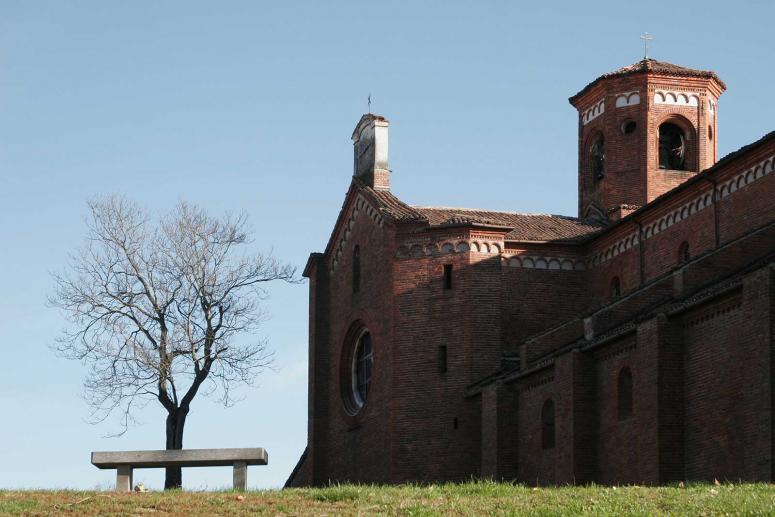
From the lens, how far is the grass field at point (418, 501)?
21281mm

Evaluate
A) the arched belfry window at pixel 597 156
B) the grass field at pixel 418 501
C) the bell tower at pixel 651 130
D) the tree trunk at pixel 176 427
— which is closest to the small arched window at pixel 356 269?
the tree trunk at pixel 176 427

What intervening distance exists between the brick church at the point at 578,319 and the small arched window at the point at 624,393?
0.04 metres

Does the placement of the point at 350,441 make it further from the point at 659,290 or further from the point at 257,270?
the point at 659,290

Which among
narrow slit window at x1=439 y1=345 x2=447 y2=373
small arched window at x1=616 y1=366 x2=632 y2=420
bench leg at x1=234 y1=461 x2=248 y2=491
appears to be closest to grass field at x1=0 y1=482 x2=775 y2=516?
bench leg at x1=234 y1=461 x2=248 y2=491

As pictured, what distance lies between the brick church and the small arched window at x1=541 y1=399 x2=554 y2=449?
0.04m

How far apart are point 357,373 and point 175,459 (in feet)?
59.3

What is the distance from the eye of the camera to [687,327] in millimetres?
30797

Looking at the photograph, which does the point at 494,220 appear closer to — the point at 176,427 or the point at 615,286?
the point at 615,286

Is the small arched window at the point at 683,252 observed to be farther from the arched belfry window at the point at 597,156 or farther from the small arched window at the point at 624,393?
the arched belfry window at the point at 597,156

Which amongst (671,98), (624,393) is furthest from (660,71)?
(624,393)

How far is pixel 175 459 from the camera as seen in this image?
28031 millimetres

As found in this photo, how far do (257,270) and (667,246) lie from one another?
14271 mm

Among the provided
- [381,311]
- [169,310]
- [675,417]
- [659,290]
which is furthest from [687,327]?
[169,310]

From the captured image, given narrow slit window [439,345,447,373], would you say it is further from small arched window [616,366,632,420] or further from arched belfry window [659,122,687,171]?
arched belfry window [659,122,687,171]
